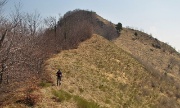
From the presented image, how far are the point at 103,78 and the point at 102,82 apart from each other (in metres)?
2.22

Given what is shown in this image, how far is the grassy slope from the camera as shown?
130 feet

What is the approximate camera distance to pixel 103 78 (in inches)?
1969

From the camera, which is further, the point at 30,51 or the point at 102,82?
the point at 102,82

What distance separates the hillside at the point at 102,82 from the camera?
35.3m

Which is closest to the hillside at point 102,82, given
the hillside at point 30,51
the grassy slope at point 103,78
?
the grassy slope at point 103,78

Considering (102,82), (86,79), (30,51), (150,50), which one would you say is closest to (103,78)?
(102,82)

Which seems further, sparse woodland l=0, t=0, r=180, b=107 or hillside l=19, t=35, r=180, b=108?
hillside l=19, t=35, r=180, b=108

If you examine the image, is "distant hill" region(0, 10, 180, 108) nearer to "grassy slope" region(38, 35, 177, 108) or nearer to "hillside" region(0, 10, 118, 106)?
"grassy slope" region(38, 35, 177, 108)

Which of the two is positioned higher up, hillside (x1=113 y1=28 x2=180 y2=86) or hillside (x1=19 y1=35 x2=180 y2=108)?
hillside (x1=113 y1=28 x2=180 y2=86)

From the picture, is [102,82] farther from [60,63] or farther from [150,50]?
[150,50]

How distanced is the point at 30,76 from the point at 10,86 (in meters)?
4.90

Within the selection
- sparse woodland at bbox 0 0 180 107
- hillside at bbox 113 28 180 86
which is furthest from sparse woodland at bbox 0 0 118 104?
hillside at bbox 113 28 180 86

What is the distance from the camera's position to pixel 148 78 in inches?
2440

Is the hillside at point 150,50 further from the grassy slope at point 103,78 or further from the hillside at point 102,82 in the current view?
the grassy slope at point 103,78
